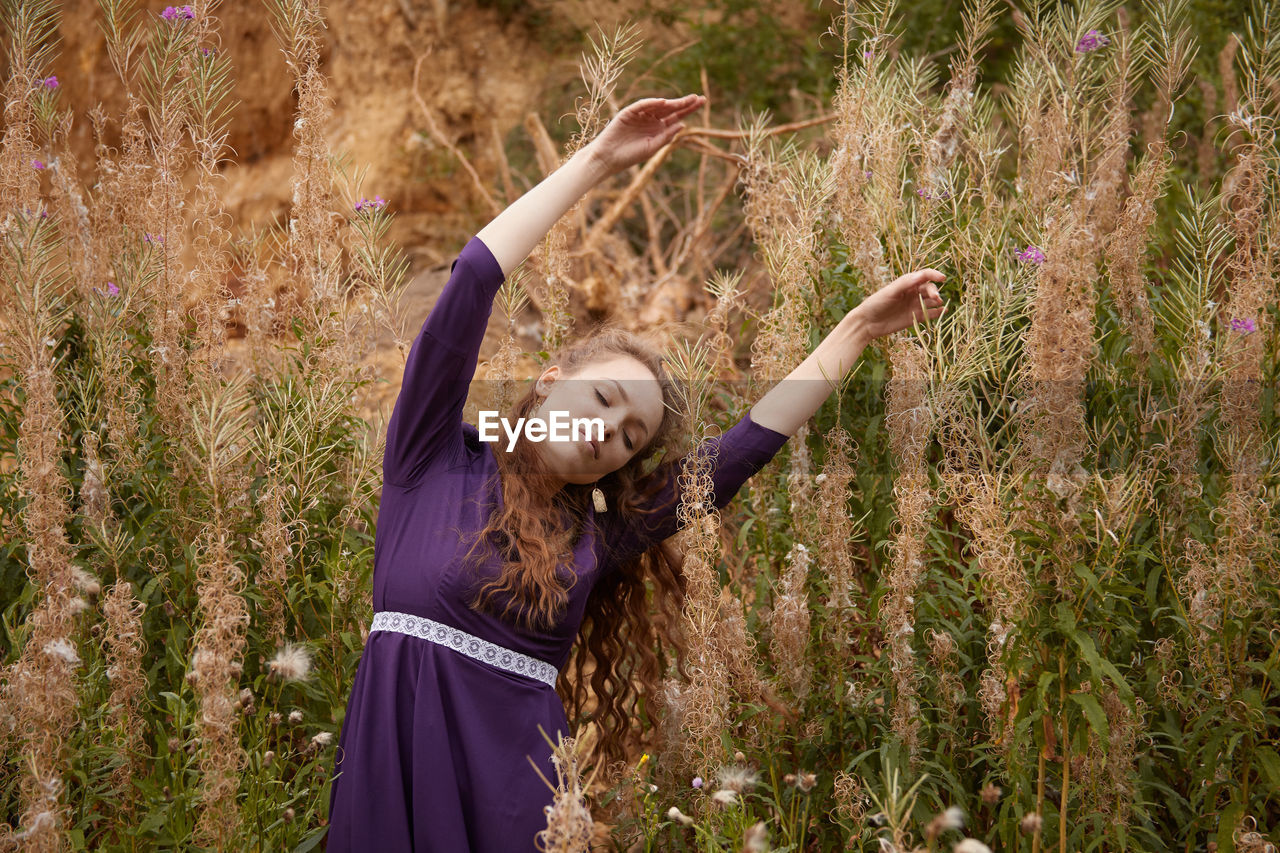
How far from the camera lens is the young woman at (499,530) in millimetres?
1889

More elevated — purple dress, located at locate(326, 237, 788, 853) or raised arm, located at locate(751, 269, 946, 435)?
raised arm, located at locate(751, 269, 946, 435)

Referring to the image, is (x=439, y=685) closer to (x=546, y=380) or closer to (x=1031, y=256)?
(x=546, y=380)

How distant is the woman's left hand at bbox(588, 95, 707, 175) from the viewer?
6.59 feet

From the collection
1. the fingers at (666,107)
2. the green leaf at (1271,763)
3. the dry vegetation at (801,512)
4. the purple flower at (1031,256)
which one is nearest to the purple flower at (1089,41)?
the dry vegetation at (801,512)

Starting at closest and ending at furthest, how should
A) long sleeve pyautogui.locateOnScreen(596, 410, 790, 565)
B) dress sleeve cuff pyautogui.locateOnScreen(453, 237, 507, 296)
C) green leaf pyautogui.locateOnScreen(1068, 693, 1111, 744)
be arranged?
green leaf pyautogui.locateOnScreen(1068, 693, 1111, 744)
dress sleeve cuff pyautogui.locateOnScreen(453, 237, 507, 296)
long sleeve pyautogui.locateOnScreen(596, 410, 790, 565)

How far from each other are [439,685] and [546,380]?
656 mm

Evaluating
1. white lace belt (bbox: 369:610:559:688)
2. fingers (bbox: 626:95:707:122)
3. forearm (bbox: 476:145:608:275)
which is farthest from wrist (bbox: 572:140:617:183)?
white lace belt (bbox: 369:610:559:688)

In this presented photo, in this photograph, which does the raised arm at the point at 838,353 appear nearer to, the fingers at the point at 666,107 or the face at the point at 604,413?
the face at the point at 604,413

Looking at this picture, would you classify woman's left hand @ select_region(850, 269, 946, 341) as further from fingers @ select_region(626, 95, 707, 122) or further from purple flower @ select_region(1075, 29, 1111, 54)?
purple flower @ select_region(1075, 29, 1111, 54)

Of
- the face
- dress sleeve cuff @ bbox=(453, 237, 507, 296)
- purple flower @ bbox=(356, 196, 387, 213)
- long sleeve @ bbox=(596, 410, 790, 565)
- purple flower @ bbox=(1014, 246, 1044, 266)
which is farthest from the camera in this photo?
purple flower @ bbox=(356, 196, 387, 213)

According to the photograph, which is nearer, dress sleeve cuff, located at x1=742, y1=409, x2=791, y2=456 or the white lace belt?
the white lace belt

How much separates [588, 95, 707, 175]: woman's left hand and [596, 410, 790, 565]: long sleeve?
571mm

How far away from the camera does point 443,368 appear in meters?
1.93

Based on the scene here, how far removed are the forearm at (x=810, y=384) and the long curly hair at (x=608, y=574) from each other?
0.59 ft
